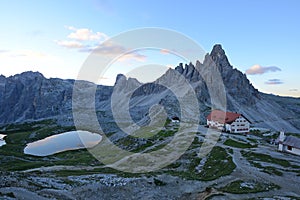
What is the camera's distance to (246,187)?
4238 cm

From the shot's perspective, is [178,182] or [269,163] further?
[269,163]

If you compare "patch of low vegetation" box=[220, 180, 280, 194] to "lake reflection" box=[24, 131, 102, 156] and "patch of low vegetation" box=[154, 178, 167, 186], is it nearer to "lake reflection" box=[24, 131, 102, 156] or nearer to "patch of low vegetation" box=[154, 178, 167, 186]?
"patch of low vegetation" box=[154, 178, 167, 186]

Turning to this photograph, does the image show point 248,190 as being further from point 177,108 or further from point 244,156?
point 177,108

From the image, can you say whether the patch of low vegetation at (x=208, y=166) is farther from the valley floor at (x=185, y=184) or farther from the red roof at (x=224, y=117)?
the red roof at (x=224, y=117)

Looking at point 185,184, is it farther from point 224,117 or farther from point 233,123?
point 224,117

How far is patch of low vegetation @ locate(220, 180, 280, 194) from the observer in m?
40.3

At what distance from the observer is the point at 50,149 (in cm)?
13838

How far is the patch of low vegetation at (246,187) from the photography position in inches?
1587

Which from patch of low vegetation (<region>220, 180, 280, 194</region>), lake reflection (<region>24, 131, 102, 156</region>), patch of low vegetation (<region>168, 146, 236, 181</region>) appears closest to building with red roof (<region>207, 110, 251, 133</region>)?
patch of low vegetation (<region>168, 146, 236, 181</region>)

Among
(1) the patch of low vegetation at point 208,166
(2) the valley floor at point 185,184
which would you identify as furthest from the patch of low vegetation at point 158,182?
(1) the patch of low vegetation at point 208,166

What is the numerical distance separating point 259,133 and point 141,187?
9340 centimetres

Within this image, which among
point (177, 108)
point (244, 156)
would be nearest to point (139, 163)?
point (244, 156)

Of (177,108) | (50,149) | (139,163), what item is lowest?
(50,149)

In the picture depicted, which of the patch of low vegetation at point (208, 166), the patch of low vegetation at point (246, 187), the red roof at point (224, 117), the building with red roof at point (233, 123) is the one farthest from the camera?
the red roof at point (224, 117)
